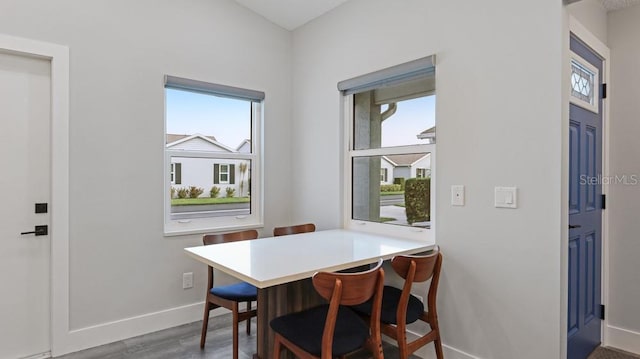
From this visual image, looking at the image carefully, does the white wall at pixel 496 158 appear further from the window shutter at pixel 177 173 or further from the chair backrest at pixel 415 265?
the window shutter at pixel 177 173

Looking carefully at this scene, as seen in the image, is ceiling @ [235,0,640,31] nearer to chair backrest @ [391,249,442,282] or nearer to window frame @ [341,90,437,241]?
window frame @ [341,90,437,241]

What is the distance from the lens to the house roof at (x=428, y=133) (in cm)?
264

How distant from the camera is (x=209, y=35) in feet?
10.7

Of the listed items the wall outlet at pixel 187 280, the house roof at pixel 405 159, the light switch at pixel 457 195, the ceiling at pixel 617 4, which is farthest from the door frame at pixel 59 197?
the ceiling at pixel 617 4

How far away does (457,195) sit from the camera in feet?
7.86

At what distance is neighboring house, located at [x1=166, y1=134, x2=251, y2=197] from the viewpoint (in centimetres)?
321

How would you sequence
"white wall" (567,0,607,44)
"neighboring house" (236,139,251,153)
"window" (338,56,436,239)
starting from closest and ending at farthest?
"white wall" (567,0,607,44) → "window" (338,56,436,239) → "neighboring house" (236,139,251,153)

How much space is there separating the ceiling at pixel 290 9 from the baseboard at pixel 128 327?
2753 mm

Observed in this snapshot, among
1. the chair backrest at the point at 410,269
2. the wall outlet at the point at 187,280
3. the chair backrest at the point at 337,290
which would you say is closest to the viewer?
the chair backrest at the point at 337,290

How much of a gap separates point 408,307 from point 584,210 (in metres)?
1.42

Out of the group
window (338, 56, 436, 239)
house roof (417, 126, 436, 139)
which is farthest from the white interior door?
house roof (417, 126, 436, 139)

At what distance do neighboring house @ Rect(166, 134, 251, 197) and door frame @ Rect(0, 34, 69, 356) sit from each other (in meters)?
0.78

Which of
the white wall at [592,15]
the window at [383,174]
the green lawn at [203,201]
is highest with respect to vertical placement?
the white wall at [592,15]

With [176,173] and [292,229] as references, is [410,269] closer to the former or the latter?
[292,229]
